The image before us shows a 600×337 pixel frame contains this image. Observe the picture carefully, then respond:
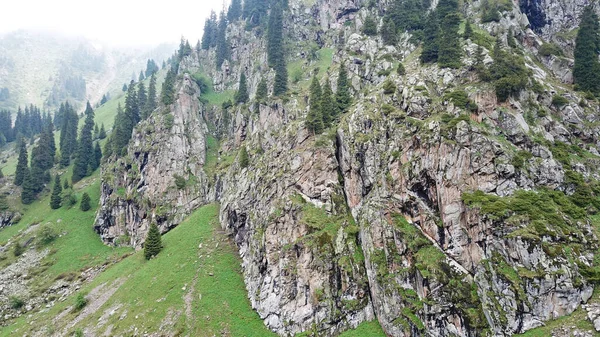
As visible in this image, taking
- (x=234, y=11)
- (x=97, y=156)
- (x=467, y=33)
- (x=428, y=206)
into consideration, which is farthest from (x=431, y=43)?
(x=234, y=11)

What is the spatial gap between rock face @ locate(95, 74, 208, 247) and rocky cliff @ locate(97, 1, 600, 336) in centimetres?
468

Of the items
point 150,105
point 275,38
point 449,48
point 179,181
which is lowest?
point 179,181

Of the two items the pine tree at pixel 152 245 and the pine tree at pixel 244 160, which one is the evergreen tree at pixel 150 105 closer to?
the pine tree at pixel 244 160

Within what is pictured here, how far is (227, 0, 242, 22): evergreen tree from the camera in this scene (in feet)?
471

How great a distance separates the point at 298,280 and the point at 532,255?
29.3 metres

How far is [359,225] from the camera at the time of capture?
50.0m

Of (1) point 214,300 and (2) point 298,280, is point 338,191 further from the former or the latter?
(1) point 214,300

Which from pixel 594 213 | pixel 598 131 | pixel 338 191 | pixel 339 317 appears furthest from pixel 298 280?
pixel 598 131

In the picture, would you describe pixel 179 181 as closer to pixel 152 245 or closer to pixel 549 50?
pixel 152 245

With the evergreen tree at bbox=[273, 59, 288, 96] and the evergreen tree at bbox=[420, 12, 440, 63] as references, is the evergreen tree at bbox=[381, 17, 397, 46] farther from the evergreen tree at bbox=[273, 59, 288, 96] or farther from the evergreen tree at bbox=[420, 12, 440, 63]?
the evergreen tree at bbox=[273, 59, 288, 96]

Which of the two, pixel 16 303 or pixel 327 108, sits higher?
pixel 327 108

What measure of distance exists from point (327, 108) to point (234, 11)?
106 meters

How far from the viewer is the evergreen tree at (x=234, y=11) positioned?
144 meters

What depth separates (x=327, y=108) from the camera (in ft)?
213
